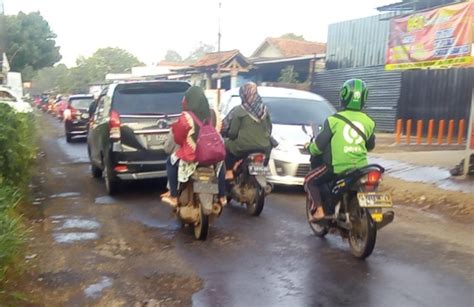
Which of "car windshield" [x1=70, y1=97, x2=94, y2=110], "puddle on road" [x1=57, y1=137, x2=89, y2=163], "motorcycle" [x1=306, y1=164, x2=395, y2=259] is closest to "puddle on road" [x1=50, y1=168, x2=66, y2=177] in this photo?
"puddle on road" [x1=57, y1=137, x2=89, y2=163]

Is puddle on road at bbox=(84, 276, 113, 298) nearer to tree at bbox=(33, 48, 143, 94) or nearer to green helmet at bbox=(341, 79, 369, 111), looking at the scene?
green helmet at bbox=(341, 79, 369, 111)

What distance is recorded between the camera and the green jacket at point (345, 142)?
5.73 m

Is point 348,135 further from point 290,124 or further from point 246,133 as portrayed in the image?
point 290,124

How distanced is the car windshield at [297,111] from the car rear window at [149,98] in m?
1.99

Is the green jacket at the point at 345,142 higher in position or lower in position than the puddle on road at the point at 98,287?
higher

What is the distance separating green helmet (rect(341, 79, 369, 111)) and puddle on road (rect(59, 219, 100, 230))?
11.7ft

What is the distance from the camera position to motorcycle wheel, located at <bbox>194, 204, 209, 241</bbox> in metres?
6.38

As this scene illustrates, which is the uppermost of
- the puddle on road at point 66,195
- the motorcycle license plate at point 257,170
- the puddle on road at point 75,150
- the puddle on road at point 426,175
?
the motorcycle license plate at point 257,170

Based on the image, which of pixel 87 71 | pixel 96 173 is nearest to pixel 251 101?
pixel 96 173

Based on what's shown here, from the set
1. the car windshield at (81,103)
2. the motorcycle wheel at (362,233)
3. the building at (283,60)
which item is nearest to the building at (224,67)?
the building at (283,60)

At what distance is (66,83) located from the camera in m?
71.6

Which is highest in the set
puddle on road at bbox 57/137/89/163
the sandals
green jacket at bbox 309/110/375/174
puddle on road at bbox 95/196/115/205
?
green jacket at bbox 309/110/375/174

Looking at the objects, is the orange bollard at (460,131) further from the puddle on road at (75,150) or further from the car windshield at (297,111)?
the puddle on road at (75,150)

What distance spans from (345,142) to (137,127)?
12.8 ft
